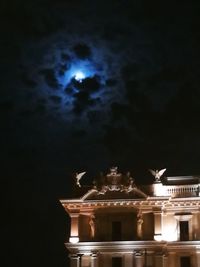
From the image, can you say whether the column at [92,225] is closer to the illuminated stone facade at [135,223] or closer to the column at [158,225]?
the illuminated stone facade at [135,223]

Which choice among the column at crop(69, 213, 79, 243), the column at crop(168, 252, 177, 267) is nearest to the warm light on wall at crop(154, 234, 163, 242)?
the column at crop(168, 252, 177, 267)

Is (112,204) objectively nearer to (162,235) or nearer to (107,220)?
(107,220)

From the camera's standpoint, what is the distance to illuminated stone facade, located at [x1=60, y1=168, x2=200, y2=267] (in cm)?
5338

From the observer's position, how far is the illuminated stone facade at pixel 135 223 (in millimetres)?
53375

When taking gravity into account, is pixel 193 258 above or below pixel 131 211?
below

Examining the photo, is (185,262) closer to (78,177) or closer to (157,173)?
(157,173)

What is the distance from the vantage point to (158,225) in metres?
54.3

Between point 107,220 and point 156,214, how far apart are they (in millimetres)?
4683

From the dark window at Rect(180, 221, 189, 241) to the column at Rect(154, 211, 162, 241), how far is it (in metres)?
2.05

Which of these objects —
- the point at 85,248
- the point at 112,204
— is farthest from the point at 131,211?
the point at 85,248

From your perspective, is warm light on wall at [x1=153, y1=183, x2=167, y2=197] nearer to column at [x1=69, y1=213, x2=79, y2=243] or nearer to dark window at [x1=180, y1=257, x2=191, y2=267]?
dark window at [x1=180, y1=257, x2=191, y2=267]

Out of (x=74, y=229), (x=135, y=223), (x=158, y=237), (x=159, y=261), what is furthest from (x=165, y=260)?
(x=74, y=229)

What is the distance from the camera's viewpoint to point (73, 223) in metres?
56.0

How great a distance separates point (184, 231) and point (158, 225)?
8.30ft
